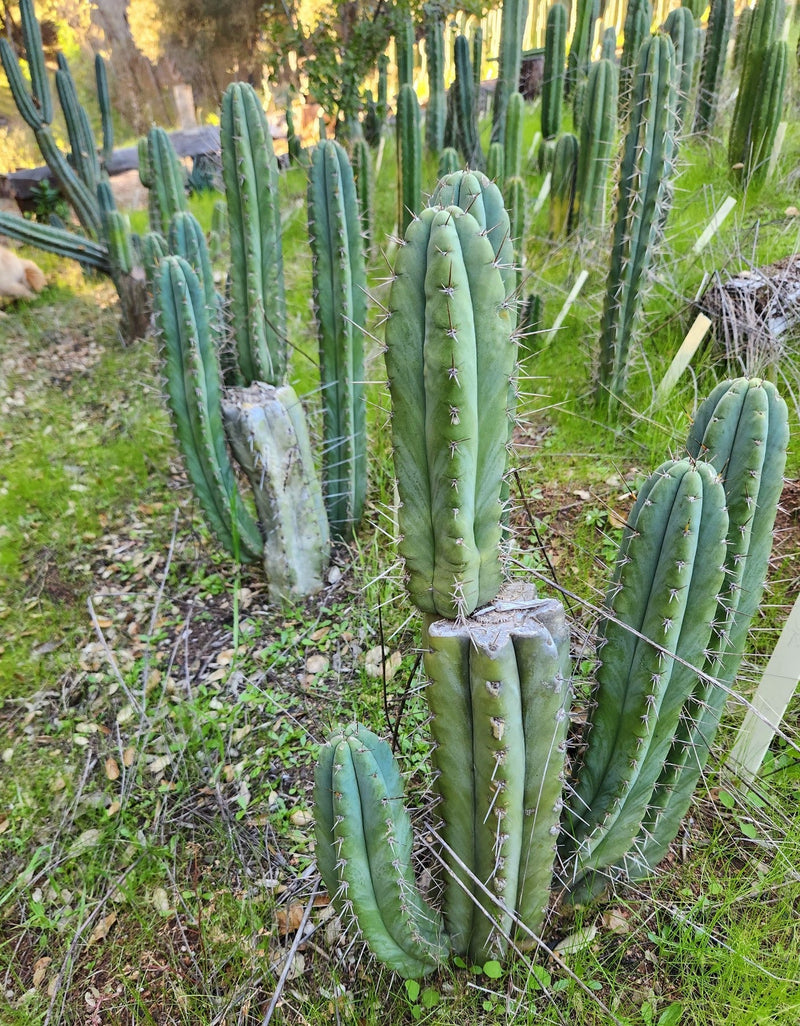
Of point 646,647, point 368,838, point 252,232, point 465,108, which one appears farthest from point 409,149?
point 368,838

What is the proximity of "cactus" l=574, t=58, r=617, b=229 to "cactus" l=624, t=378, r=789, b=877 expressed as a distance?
8.70ft

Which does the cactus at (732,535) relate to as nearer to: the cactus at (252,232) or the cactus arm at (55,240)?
the cactus at (252,232)

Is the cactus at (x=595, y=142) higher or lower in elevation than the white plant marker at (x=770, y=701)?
higher

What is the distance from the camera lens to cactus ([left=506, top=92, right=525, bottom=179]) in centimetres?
432

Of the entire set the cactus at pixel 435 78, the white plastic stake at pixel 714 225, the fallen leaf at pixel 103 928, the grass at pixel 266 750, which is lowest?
the fallen leaf at pixel 103 928

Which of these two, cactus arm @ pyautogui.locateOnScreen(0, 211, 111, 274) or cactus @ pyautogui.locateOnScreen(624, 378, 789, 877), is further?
cactus arm @ pyautogui.locateOnScreen(0, 211, 111, 274)

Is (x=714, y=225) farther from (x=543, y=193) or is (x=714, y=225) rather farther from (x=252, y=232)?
(x=252, y=232)

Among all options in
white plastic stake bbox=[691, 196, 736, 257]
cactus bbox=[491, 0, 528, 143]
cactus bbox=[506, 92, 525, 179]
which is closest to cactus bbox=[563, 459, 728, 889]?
white plastic stake bbox=[691, 196, 736, 257]

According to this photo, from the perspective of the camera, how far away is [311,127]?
364 inches

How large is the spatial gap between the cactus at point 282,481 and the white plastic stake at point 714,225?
2.25 meters

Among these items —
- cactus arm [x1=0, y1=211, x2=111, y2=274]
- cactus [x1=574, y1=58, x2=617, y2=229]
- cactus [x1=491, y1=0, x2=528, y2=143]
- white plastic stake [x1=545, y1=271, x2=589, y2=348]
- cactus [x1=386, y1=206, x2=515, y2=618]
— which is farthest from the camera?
cactus [x1=491, y1=0, x2=528, y2=143]

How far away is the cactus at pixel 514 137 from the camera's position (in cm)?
432

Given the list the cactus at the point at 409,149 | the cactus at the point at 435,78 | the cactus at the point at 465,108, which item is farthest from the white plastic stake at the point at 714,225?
the cactus at the point at 435,78

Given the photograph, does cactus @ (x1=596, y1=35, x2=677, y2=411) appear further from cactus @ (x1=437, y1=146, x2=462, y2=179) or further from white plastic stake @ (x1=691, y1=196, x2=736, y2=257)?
cactus @ (x1=437, y1=146, x2=462, y2=179)
